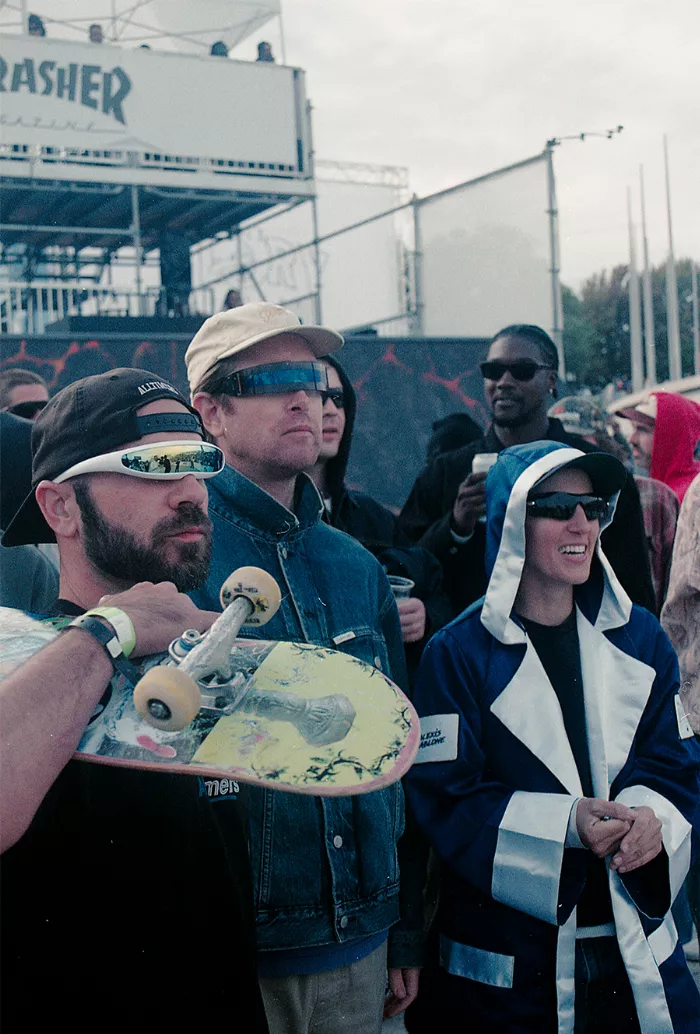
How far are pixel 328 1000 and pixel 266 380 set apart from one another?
143 cm

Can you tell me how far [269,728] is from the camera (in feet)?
4.53

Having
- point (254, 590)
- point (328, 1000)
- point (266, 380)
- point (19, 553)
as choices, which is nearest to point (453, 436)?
point (19, 553)

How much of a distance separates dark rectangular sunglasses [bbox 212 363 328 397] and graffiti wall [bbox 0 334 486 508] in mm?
7194

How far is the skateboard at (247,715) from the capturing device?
1.30m

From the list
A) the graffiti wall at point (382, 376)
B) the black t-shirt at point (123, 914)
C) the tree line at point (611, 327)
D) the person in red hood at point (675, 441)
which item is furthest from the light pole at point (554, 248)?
the tree line at point (611, 327)

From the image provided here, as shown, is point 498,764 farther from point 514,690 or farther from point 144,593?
point 144,593

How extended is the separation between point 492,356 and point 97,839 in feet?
11.0

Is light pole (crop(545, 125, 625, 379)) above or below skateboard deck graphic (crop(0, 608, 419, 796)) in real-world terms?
above

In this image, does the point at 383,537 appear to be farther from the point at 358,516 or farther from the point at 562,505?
the point at 562,505

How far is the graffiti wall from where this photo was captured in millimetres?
9336

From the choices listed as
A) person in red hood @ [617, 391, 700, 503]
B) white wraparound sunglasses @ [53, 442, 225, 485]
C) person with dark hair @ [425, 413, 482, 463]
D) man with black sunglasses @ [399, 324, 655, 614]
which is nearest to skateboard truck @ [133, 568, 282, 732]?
white wraparound sunglasses @ [53, 442, 225, 485]

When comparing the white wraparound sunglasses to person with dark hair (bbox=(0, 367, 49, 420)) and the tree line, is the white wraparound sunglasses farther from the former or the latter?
the tree line

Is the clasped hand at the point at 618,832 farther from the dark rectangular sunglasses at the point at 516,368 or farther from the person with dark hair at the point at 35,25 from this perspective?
A: the person with dark hair at the point at 35,25

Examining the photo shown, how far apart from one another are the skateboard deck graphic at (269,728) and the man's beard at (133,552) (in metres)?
0.19
